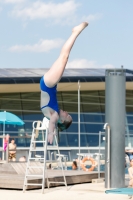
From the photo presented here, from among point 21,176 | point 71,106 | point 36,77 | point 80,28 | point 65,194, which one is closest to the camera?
point 80,28

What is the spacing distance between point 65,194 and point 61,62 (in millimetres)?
3554

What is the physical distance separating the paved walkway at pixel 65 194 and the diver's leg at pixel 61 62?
277 centimetres

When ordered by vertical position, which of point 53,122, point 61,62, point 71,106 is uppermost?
point 71,106

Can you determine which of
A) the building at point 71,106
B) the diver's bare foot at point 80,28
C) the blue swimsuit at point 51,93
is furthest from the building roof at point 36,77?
the diver's bare foot at point 80,28

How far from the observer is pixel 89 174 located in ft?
55.4

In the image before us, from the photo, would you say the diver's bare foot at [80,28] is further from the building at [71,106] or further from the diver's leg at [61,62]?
the building at [71,106]

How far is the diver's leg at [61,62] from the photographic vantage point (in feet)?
37.2

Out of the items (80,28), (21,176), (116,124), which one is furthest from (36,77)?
(80,28)

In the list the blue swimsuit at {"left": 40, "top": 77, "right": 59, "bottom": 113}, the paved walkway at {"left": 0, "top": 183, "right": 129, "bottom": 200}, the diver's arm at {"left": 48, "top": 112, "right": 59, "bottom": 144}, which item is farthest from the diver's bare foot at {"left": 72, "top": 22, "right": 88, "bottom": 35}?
the paved walkway at {"left": 0, "top": 183, "right": 129, "bottom": 200}

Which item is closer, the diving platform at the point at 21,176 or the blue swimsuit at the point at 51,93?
the blue swimsuit at the point at 51,93

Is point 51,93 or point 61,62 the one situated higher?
point 61,62

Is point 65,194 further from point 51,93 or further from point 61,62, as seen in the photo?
point 61,62

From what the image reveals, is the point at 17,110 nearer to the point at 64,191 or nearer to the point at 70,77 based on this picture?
the point at 70,77

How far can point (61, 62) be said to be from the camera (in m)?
11.4
